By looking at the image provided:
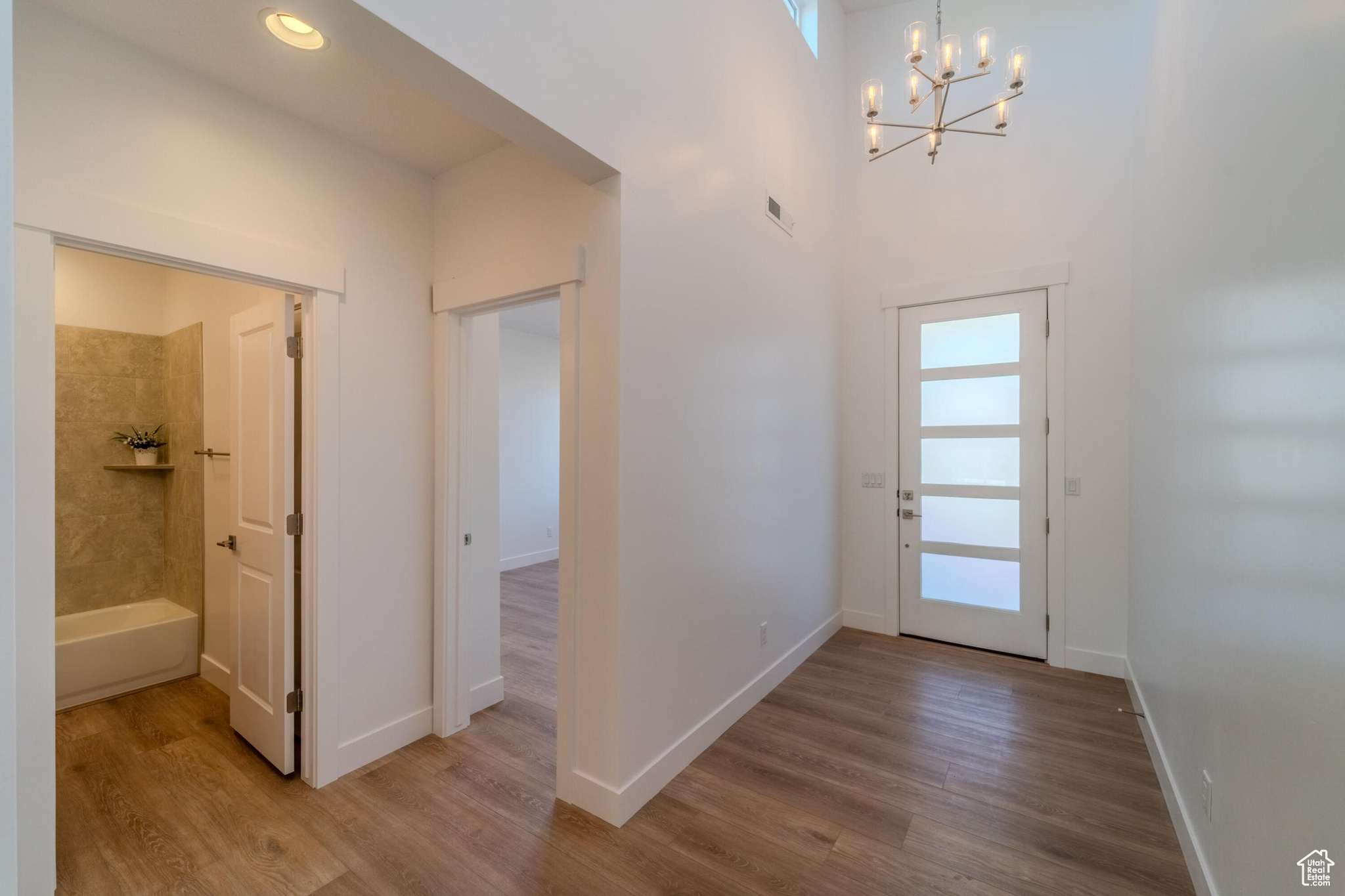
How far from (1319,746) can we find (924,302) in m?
3.54

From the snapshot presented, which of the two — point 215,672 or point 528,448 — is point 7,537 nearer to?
point 215,672

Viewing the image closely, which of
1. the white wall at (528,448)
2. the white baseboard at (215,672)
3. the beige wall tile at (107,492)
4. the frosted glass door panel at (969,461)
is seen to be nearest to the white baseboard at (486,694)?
the white baseboard at (215,672)

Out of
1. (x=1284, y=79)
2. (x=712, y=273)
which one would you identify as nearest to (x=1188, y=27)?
(x=1284, y=79)

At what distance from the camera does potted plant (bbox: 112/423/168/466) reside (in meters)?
3.80

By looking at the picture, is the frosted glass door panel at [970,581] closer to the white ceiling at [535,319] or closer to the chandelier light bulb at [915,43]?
the chandelier light bulb at [915,43]

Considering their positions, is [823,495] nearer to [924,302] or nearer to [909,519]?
[909,519]

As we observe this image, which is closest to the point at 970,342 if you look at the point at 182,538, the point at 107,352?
the point at 182,538

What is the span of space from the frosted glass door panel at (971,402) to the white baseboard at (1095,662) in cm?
156

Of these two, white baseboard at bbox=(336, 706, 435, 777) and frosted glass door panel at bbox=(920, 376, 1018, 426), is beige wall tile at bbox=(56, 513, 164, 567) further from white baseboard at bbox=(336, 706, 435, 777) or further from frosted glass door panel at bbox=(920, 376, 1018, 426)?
frosted glass door panel at bbox=(920, 376, 1018, 426)

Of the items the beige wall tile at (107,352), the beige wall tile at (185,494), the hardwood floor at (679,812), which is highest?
the beige wall tile at (107,352)

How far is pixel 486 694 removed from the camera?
3.13 m

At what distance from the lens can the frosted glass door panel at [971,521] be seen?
3.88m

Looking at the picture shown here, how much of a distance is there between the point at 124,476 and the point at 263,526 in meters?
2.22

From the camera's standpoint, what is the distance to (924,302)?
13.7 feet
